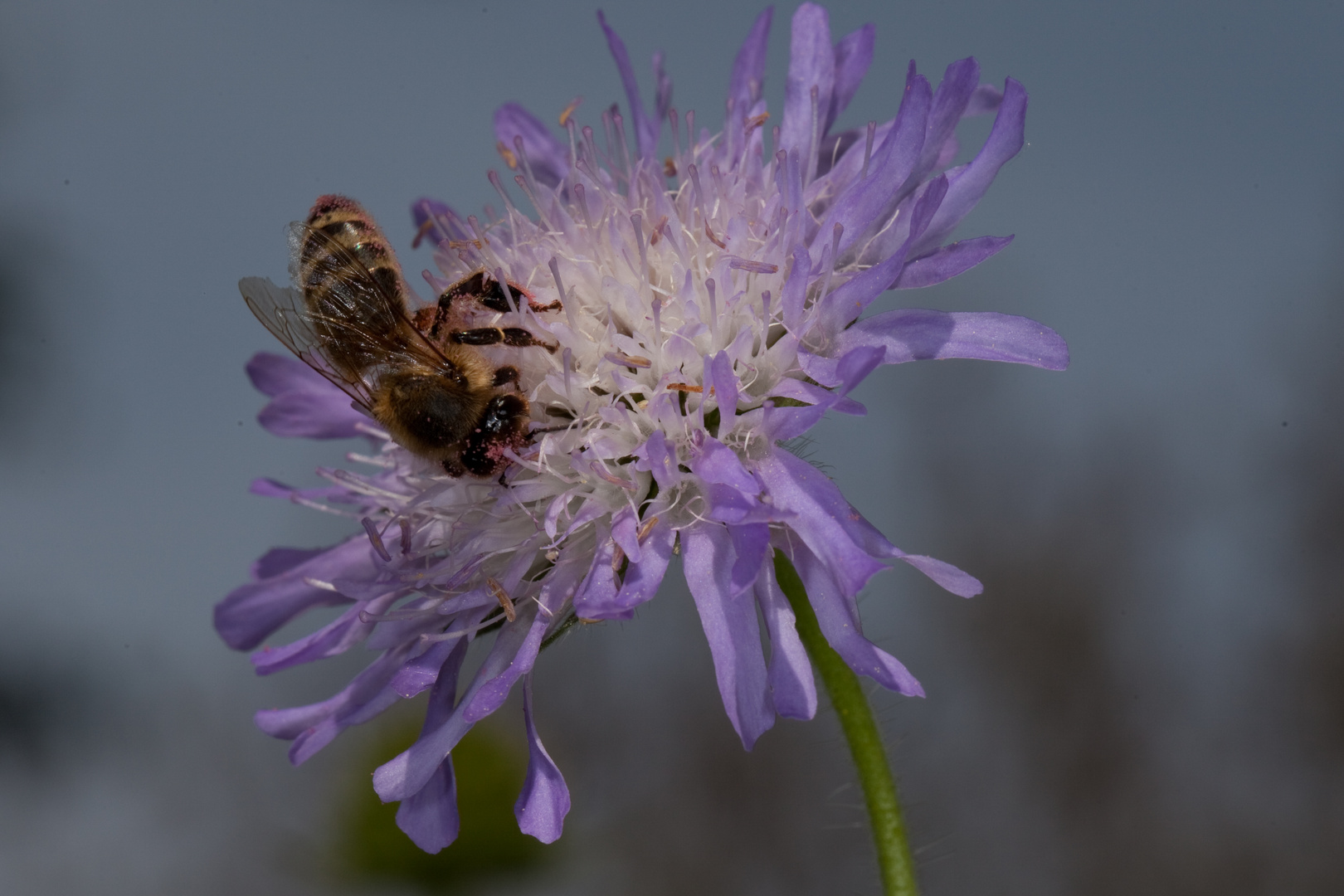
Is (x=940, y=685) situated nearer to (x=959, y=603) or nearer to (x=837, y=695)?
(x=959, y=603)

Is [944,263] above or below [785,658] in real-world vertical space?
above

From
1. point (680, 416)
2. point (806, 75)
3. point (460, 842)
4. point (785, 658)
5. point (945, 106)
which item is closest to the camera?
point (785, 658)

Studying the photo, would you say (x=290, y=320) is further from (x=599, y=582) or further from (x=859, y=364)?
(x=859, y=364)

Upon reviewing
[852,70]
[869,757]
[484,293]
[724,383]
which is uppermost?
[852,70]

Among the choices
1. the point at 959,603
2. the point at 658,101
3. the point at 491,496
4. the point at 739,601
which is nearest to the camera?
the point at 739,601

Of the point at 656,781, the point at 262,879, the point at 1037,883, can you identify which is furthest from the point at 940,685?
the point at 262,879

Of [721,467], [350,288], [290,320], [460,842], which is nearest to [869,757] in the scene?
[721,467]

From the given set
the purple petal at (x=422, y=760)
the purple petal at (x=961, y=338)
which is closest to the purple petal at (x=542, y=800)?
the purple petal at (x=422, y=760)

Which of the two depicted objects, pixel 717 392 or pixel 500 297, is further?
pixel 500 297
